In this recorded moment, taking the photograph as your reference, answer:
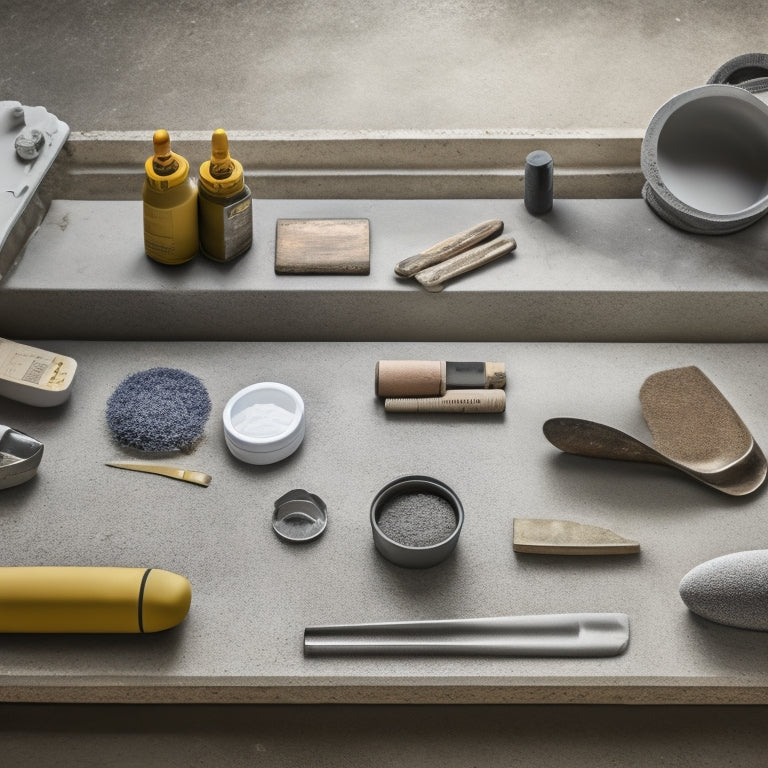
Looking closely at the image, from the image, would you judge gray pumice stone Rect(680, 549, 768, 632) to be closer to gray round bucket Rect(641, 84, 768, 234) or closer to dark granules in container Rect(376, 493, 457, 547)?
dark granules in container Rect(376, 493, 457, 547)

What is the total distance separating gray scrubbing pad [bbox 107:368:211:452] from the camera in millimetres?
1213

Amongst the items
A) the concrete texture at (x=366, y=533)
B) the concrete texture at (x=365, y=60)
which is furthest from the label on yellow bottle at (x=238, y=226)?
the concrete texture at (x=365, y=60)

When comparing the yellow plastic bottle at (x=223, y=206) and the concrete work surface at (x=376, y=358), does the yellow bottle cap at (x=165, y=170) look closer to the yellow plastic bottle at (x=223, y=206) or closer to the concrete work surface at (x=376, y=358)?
the yellow plastic bottle at (x=223, y=206)

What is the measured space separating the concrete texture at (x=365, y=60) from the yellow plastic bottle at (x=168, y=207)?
403mm

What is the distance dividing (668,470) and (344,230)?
58 cm

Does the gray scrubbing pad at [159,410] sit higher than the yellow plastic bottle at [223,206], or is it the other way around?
the yellow plastic bottle at [223,206]

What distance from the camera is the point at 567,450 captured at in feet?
3.94

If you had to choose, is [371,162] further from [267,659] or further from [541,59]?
[267,659]

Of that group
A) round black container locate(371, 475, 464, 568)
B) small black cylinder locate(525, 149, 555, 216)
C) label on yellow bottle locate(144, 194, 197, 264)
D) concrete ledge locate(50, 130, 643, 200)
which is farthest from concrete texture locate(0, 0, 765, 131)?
round black container locate(371, 475, 464, 568)

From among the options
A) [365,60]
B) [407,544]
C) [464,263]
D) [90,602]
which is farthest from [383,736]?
[365,60]

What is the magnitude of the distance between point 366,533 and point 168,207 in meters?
0.52

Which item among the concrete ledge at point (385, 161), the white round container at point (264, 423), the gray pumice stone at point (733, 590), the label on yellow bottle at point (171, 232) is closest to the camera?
the gray pumice stone at point (733, 590)

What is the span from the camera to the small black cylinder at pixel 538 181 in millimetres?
1378

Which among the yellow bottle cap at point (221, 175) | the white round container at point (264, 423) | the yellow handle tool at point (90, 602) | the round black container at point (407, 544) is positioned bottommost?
the yellow handle tool at point (90, 602)
